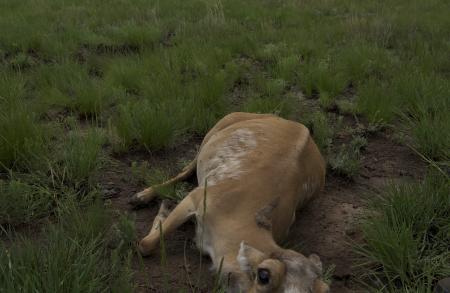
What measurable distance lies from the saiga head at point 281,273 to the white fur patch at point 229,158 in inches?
52.4

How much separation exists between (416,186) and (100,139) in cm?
317

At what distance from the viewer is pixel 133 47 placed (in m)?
9.17

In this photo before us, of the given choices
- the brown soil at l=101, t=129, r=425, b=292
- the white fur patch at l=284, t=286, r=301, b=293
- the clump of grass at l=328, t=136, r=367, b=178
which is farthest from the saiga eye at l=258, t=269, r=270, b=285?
the clump of grass at l=328, t=136, r=367, b=178

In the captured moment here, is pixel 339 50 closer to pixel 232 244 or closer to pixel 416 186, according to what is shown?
pixel 416 186

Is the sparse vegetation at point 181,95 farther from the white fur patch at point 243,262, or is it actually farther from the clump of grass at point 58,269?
the white fur patch at point 243,262

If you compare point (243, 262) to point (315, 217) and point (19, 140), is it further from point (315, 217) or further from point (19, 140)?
point (19, 140)

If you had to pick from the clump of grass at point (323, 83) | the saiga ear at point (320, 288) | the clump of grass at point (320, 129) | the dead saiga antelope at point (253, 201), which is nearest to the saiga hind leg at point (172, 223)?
the dead saiga antelope at point (253, 201)

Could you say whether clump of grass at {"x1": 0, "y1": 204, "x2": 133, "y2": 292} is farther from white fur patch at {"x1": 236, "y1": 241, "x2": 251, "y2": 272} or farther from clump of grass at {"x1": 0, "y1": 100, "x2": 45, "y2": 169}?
clump of grass at {"x1": 0, "y1": 100, "x2": 45, "y2": 169}

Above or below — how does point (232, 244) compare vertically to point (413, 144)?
above

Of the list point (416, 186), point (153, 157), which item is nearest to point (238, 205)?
point (416, 186)

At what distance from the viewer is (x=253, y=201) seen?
3857 millimetres

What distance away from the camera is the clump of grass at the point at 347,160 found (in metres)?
5.48

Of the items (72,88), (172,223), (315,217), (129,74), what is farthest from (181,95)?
(172,223)

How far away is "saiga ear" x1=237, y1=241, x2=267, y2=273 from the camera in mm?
2904
